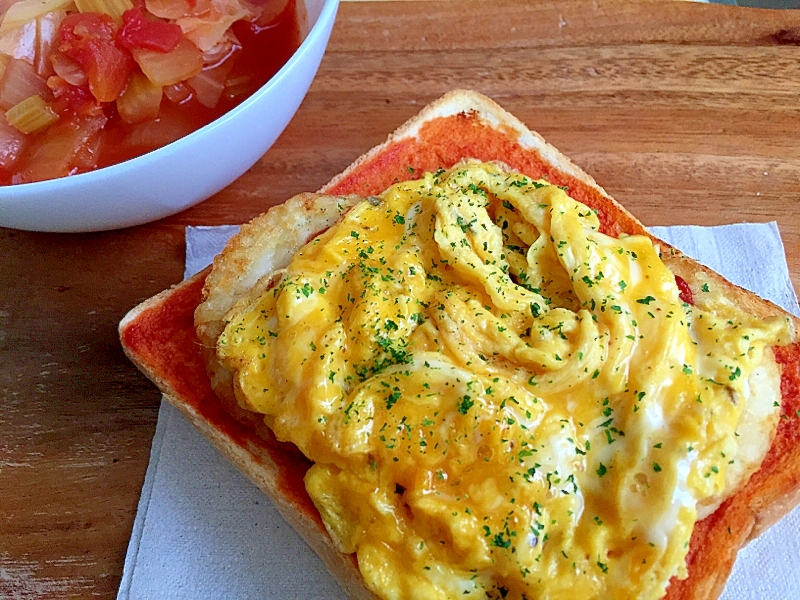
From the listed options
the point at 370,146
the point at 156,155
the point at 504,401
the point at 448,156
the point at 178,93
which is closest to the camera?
the point at 504,401

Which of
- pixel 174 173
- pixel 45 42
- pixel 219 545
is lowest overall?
pixel 219 545

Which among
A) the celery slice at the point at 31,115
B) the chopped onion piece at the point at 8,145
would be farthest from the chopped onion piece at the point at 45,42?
the chopped onion piece at the point at 8,145

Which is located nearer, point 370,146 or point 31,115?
point 31,115

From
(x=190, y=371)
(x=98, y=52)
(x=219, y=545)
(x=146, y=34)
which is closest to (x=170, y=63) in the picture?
(x=146, y=34)

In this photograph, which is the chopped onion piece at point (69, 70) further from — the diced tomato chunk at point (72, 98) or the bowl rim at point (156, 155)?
the bowl rim at point (156, 155)

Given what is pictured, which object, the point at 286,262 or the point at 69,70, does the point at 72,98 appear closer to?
the point at 69,70

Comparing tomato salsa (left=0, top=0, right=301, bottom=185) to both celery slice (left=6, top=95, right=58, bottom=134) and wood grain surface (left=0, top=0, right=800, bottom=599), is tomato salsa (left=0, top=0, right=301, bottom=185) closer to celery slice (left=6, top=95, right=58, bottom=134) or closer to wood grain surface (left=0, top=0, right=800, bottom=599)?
celery slice (left=6, top=95, right=58, bottom=134)
